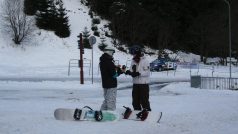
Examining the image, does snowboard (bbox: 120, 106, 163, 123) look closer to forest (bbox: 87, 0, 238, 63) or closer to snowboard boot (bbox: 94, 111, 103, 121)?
snowboard boot (bbox: 94, 111, 103, 121)

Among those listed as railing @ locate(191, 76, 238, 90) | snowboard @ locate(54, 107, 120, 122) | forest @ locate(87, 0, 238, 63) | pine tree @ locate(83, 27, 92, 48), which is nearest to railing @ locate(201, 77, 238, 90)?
railing @ locate(191, 76, 238, 90)

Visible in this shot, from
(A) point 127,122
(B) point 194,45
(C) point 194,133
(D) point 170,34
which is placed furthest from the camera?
(B) point 194,45

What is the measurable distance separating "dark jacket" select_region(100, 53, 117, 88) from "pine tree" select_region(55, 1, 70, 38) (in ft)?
131

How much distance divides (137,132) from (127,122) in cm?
155

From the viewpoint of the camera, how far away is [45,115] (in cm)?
1409

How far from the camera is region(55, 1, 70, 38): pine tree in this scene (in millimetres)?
52938

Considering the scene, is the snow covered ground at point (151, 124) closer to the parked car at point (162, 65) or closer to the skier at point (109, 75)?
the skier at point (109, 75)

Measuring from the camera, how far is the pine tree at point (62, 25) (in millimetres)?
52938

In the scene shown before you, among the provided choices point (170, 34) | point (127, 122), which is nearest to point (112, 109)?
point (127, 122)

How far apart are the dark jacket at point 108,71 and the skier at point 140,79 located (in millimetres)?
501

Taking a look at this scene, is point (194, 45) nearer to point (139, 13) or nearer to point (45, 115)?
point (139, 13)

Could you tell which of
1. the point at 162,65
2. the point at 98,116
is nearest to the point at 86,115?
the point at 98,116

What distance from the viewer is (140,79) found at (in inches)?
543

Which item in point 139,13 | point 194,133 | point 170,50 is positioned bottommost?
point 194,133
